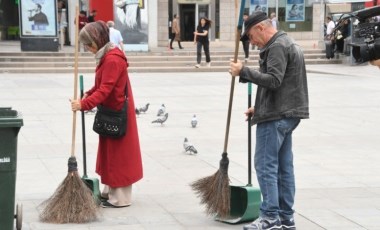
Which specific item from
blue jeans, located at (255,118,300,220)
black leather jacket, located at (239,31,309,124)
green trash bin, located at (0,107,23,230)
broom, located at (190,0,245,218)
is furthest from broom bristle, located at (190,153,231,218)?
green trash bin, located at (0,107,23,230)

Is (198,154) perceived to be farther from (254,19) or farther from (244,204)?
(254,19)

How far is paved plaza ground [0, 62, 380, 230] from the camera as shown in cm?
664

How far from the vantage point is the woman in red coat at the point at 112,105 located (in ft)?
21.5

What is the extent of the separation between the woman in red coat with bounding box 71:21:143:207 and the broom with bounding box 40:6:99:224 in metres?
0.25

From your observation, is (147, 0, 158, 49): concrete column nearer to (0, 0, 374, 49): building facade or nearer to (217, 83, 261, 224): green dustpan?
(0, 0, 374, 49): building facade

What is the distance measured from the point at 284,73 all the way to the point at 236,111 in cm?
864

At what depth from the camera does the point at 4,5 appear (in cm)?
3831

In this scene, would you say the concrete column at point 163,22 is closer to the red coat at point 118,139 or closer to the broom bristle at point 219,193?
the red coat at point 118,139

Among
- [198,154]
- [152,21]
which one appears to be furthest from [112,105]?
[152,21]

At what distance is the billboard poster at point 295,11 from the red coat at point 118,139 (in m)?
34.0

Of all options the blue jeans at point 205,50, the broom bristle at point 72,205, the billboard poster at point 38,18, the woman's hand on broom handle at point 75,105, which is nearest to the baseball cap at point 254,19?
the woman's hand on broom handle at point 75,105

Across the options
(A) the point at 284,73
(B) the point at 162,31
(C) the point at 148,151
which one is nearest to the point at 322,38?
(B) the point at 162,31

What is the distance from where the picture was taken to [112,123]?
21.7 feet

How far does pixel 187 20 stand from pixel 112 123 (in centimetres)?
3203
